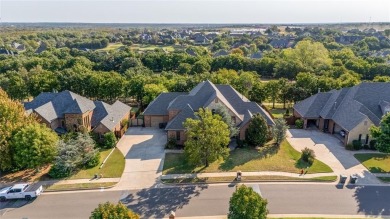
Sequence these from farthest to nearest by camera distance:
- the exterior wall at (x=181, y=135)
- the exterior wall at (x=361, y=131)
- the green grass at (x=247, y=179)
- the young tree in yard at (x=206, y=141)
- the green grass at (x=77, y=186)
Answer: the exterior wall at (x=181, y=135)
the exterior wall at (x=361, y=131)
the young tree in yard at (x=206, y=141)
the green grass at (x=247, y=179)
the green grass at (x=77, y=186)

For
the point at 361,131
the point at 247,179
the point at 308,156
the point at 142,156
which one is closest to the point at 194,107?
the point at 142,156

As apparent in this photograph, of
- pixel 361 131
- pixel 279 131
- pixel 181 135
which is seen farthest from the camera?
pixel 181 135

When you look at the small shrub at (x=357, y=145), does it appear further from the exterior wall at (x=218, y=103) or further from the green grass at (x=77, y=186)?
the green grass at (x=77, y=186)

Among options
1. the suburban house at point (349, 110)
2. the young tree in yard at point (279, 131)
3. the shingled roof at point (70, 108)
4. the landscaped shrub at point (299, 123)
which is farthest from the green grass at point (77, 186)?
the suburban house at point (349, 110)

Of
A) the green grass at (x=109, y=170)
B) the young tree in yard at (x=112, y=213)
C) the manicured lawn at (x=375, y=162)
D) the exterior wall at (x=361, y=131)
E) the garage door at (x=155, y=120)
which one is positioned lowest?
the green grass at (x=109, y=170)

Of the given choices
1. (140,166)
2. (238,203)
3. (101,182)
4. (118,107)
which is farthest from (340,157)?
(118,107)

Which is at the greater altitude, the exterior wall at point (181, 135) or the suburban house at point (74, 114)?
the suburban house at point (74, 114)

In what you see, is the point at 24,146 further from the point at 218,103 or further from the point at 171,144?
the point at 218,103

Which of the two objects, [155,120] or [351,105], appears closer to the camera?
[351,105]
